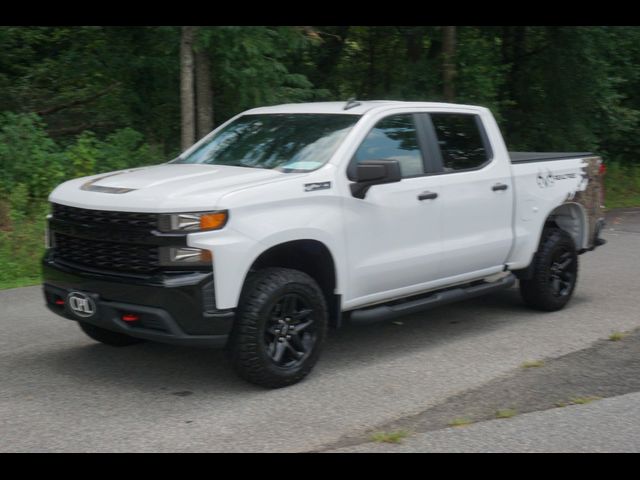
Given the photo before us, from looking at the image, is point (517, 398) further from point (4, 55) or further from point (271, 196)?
point (4, 55)

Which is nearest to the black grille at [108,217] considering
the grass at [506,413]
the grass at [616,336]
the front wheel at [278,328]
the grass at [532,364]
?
the front wheel at [278,328]

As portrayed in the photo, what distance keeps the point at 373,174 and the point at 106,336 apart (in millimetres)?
2408

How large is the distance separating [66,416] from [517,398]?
2793 mm

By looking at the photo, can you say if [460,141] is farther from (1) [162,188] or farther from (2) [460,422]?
(2) [460,422]

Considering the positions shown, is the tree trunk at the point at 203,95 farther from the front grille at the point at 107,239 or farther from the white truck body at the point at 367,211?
the front grille at the point at 107,239

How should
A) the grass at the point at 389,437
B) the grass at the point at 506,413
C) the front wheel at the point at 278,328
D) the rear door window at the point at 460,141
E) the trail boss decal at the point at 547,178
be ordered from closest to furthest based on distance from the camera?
the grass at the point at 389,437 → the grass at the point at 506,413 → the front wheel at the point at 278,328 → the rear door window at the point at 460,141 → the trail boss decal at the point at 547,178

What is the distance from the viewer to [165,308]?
533 centimetres

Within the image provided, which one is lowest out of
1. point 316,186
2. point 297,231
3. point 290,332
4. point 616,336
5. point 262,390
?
point 616,336

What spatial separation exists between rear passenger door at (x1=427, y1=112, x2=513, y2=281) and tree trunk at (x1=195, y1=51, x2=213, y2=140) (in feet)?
21.3

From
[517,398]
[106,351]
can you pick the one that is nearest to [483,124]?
[517,398]

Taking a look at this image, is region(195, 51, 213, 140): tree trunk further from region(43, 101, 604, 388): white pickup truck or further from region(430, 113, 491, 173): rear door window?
region(430, 113, 491, 173): rear door window

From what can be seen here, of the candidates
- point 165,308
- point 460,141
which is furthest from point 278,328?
point 460,141

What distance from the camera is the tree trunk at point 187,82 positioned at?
39.4 ft

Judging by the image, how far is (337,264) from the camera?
6082 mm
